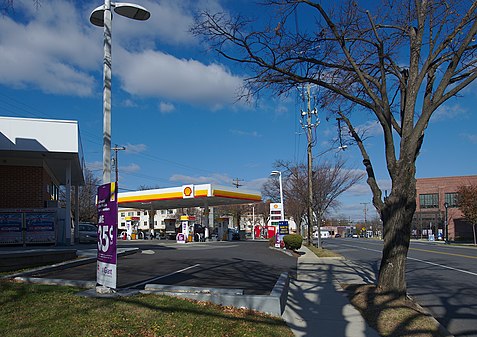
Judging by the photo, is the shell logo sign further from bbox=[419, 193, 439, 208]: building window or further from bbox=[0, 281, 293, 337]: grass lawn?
bbox=[419, 193, 439, 208]: building window

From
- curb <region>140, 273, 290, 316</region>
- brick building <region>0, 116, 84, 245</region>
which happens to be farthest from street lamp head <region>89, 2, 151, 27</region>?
brick building <region>0, 116, 84, 245</region>

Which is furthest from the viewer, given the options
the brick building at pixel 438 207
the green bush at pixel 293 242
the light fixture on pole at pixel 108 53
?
the brick building at pixel 438 207

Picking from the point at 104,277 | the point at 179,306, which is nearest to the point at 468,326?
the point at 179,306

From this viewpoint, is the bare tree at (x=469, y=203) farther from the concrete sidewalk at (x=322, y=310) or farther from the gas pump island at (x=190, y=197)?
the concrete sidewalk at (x=322, y=310)

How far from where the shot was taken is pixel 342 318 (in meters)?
9.02

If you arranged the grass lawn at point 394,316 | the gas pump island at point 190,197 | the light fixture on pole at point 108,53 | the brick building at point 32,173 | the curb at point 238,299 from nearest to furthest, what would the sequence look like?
the grass lawn at point 394,316 < the curb at point 238,299 < the light fixture on pole at point 108,53 < the brick building at point 32,173 < the gas pump island at point 190,197

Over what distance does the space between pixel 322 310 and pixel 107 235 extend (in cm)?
476

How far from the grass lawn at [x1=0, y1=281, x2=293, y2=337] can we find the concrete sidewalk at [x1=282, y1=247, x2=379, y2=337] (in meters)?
0.76

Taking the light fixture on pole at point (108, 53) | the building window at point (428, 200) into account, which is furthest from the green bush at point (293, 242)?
the building window at point (428, 200)

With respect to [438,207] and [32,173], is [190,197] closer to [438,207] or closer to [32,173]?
[32,173]

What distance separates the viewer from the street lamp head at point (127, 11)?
9398 mm

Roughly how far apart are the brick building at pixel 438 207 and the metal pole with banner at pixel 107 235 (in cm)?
7082

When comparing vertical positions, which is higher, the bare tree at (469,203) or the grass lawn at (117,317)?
the bare tree at (469,203)

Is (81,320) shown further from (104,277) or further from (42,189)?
(42,189)
